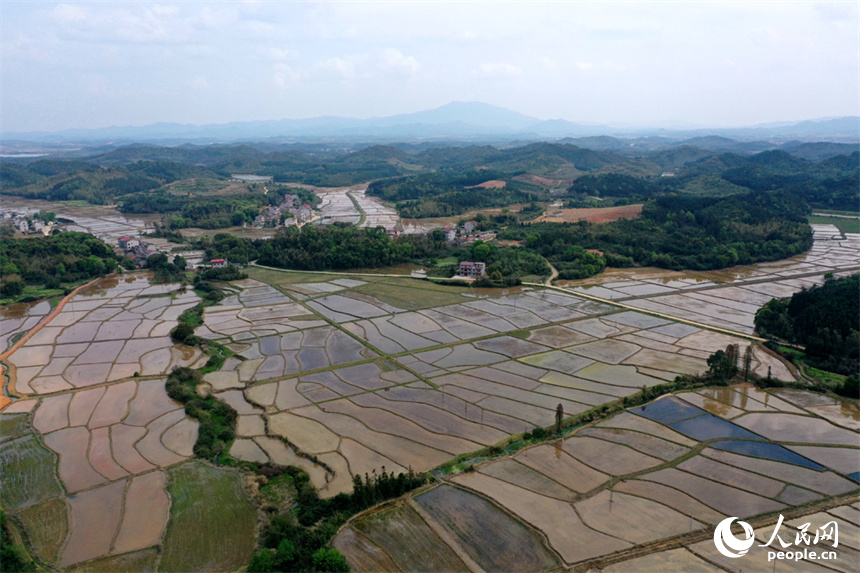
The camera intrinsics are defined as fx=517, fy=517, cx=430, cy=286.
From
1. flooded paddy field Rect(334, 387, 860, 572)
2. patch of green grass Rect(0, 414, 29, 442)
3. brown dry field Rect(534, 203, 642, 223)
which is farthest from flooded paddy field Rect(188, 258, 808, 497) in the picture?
brown dry field Rect(534, 203, 642, 223)

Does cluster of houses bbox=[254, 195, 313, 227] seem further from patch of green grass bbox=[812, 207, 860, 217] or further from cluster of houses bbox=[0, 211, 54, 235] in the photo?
patch of green grass bbox=[812, 207, 860, 217]

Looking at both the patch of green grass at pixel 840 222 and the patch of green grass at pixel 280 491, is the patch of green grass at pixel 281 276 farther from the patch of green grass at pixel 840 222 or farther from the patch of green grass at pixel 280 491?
the patch of green grass at pixel 840 222

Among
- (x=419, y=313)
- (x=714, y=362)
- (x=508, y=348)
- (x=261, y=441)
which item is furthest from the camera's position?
(x=419, y=313)

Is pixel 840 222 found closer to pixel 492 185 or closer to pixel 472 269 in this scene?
pixel 472 269

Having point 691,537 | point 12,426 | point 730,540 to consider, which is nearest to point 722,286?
point 730,540

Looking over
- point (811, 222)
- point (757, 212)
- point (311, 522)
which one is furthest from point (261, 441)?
point (811, 222)

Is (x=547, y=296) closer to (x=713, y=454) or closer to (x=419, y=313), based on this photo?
(x=419, y=313)

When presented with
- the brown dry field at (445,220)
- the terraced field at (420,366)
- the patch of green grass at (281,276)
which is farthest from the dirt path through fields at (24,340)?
the brown dry field at (445,220)
